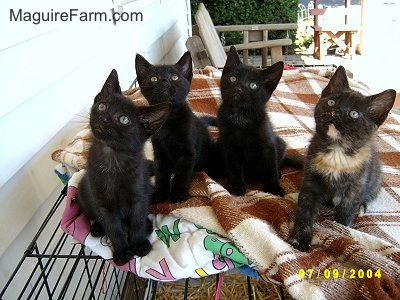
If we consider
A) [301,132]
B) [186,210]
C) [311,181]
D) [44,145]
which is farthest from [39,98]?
[301,132]

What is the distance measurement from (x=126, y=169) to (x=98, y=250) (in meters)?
0.25

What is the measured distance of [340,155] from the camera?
1122mm

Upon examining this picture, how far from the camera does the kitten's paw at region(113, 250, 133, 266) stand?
106 centimetres

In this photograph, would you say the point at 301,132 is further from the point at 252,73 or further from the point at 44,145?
the point at 44,145

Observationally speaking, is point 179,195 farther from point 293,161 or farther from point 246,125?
point 293,161

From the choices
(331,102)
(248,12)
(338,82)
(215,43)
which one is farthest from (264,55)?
(248,12)

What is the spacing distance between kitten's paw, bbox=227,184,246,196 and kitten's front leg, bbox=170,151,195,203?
0.15 meters

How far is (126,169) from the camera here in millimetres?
1042

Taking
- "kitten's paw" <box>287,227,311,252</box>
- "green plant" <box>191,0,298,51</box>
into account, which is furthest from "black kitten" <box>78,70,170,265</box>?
"green plant" <box>191,0,298,51</box>

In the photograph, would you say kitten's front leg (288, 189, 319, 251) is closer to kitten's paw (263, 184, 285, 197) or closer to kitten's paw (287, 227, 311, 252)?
kitten's paw (287, 227, 311, 252)

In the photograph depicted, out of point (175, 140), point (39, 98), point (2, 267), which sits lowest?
point (2, 267)

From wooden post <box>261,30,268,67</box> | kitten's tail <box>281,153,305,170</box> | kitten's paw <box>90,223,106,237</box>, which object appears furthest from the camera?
wooden post <box>261,30,268,67</box>

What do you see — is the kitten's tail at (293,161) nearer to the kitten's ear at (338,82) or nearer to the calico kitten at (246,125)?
the calico kitten at (246,125)

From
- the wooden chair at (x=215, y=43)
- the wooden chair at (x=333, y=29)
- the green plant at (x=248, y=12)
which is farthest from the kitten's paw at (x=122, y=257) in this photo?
the green plant at (x=248, y=12)
